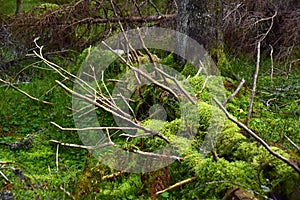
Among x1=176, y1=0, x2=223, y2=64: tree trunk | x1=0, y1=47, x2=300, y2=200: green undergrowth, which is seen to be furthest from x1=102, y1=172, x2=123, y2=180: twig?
x1=176, y1=0, x2=223, y2=64: tree trunk

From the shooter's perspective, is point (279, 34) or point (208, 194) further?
point (279, 34)

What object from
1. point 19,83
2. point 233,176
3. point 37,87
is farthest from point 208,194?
point 19,83

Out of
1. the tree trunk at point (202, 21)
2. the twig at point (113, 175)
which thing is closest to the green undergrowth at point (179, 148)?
the twig at point (113, 175)

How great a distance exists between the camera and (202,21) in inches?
221

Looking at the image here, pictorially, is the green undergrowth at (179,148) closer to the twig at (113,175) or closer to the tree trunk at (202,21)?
the twig at (113,175)

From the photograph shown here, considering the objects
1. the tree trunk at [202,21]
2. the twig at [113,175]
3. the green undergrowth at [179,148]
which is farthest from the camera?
the tree trunk at [202,21]

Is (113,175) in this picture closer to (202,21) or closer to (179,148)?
(179,148)

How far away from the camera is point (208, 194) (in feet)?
10.5

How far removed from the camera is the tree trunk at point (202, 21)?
5598 mm

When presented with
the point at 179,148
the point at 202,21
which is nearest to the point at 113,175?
the point at 179,148

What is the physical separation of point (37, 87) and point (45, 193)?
11.6 ft

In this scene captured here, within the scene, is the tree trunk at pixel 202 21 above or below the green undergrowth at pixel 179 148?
above

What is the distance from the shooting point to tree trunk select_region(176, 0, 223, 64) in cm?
560

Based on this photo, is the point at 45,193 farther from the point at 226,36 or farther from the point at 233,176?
the point at 226,36
